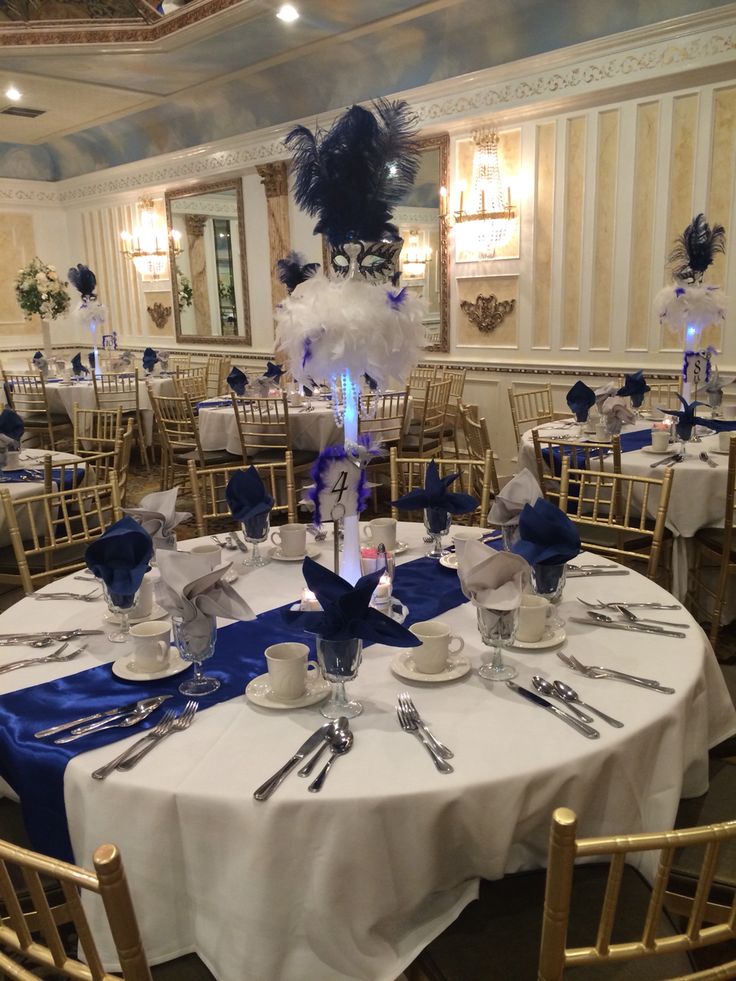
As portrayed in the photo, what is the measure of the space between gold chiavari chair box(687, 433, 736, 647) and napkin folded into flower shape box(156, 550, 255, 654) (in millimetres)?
2276

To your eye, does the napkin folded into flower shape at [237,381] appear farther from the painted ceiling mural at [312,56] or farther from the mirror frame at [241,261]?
the mirror frame at [241,261]

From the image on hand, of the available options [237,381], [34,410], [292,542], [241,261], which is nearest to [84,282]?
[34,410]

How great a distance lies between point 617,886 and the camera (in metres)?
0.95

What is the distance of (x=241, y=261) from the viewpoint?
847cm

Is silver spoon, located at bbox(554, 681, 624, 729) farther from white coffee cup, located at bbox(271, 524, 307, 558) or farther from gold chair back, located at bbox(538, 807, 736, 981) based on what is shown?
white coffee cup, located at bbox(271, 524, 307, 558)

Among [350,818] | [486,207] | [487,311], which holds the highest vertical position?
[486,207]

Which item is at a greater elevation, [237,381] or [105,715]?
[237,381]

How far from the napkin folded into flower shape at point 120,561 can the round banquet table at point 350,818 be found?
36 cm

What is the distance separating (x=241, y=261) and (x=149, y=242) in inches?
74.1

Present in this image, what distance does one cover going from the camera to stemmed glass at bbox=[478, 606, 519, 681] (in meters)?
1.53

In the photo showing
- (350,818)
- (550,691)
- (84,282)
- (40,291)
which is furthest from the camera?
(40,291)

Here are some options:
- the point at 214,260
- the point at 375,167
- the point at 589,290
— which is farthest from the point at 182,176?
the point at 375,167

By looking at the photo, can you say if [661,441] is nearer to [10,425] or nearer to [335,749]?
[335,749]

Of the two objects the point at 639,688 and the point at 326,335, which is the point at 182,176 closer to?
the point at 326,335
